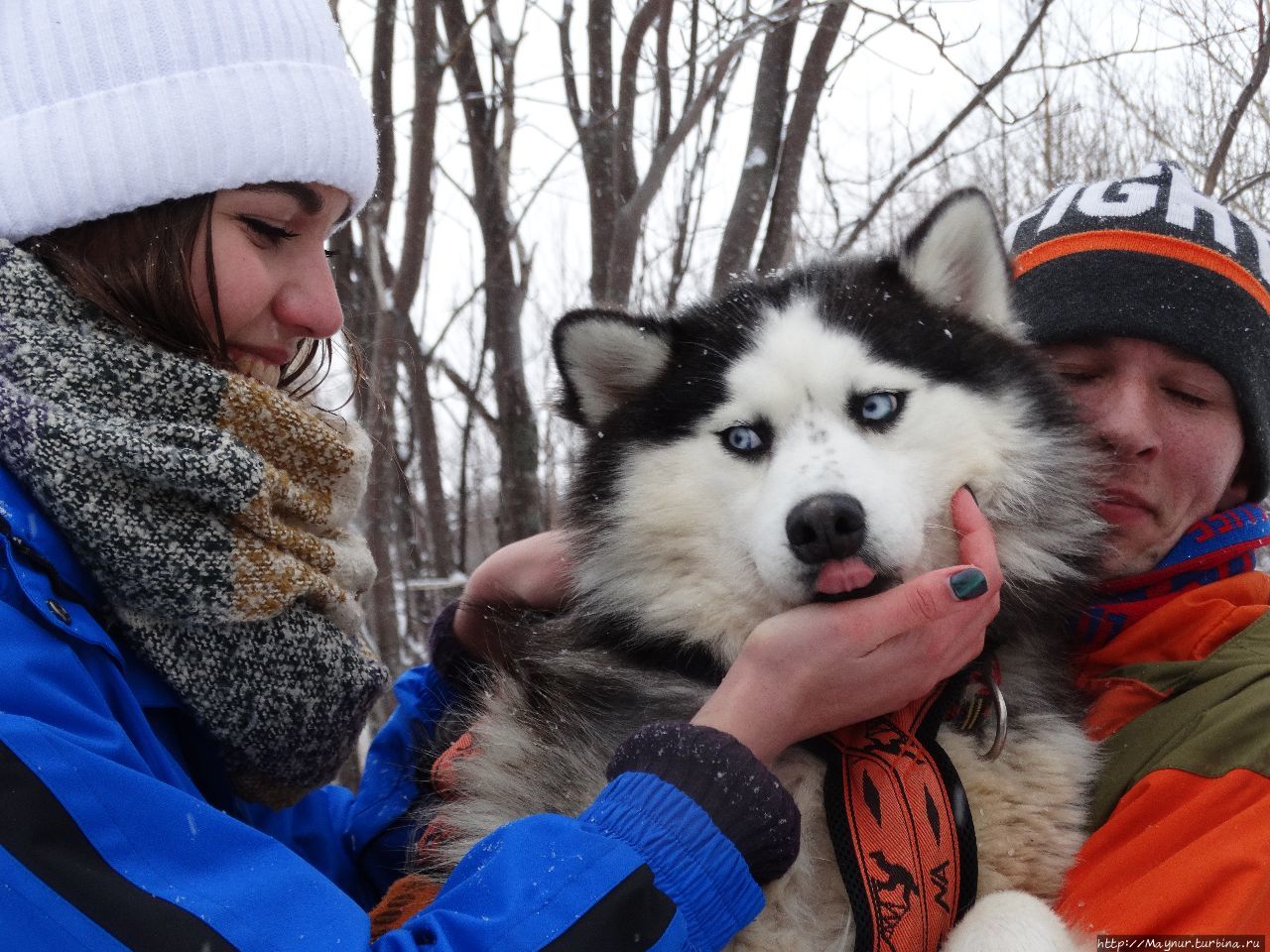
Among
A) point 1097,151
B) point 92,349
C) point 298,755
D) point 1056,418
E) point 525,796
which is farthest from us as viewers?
point 1097,151

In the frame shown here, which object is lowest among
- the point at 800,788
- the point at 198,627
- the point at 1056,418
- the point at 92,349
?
the point at 800,788

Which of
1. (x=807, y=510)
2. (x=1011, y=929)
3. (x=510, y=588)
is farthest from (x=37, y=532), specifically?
(x=1011, y=929)

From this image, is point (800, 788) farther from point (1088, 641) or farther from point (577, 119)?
point (577, 119)

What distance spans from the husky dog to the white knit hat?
76cm

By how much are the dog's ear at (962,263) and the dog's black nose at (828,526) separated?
2.44ft

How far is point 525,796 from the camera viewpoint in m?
1.89

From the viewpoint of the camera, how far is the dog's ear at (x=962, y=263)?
2.12m

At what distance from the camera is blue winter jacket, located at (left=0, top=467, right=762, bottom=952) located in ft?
3.38

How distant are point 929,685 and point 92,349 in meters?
1.46

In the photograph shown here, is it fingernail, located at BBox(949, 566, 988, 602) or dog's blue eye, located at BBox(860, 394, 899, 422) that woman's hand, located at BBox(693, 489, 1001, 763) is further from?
dog's blue eye, located at BBox(860, 394, 899, 422)

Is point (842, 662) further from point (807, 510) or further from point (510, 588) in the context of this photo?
point (510, 588)

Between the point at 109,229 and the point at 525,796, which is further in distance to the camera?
the point at 525,796

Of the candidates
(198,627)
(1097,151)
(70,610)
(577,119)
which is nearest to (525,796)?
(198,627)

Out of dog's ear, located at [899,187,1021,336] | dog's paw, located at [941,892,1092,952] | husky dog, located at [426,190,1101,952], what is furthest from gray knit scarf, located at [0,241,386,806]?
dog's ear, located at [899,187,1021,336]
